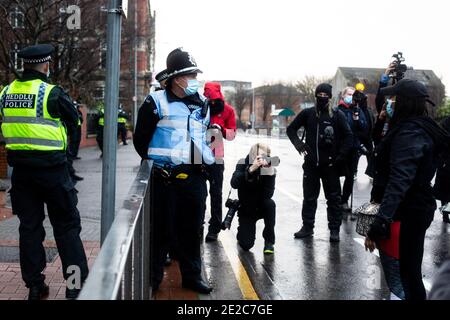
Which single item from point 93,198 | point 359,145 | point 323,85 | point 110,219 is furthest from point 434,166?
point 93,198

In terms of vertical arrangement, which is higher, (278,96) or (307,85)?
(307,85)

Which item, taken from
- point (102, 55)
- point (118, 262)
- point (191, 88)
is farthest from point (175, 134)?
point (102, 55)

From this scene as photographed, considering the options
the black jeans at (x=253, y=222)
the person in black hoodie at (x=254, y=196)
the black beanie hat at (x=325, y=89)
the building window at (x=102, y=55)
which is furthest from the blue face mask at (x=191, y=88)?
the building window at (x=102, y=55)

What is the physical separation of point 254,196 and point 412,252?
120 inches

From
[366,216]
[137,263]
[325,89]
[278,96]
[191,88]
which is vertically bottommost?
[137,263]

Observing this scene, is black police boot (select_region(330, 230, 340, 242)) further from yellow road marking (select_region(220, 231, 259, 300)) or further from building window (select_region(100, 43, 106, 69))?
building window (select_region(100, 43, 106, 69))

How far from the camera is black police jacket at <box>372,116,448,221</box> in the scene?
372 centimetres

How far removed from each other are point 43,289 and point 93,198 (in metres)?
6.25

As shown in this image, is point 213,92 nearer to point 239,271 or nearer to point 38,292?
point 239,271

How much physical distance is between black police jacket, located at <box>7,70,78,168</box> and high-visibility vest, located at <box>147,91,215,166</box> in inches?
25.8

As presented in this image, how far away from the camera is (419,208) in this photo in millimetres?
3854

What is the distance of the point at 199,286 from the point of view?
4891mm

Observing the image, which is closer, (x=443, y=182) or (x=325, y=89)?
(x=325, y=89)

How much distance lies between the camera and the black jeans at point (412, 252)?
12.5 ft
